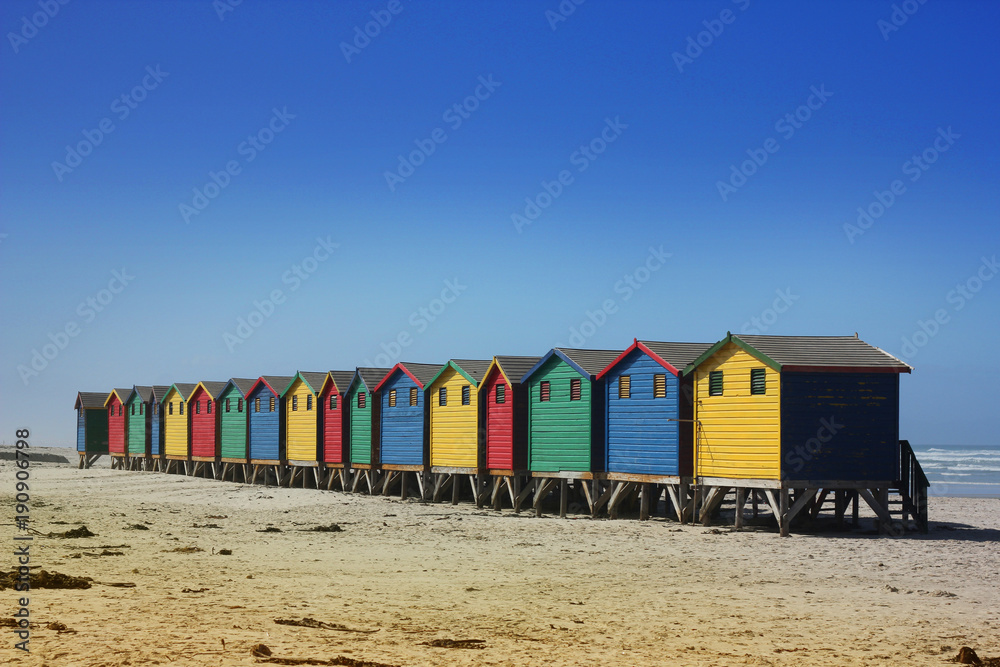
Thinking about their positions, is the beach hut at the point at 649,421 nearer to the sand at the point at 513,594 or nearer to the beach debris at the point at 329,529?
the sand at the point at 513,594

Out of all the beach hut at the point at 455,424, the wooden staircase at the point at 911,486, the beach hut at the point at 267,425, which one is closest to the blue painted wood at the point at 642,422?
the wooden staircase at the point at 911,486

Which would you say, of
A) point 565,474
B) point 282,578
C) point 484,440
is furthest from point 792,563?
point 484,440

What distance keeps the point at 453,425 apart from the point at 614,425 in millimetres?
8889

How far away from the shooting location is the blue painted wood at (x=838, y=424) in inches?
1035

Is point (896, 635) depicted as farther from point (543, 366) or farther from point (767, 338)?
point (543, 366)

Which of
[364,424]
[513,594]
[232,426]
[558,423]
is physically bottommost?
[513,594]

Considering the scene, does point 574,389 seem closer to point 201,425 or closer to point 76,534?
point 76,534

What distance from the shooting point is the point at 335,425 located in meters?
46.7

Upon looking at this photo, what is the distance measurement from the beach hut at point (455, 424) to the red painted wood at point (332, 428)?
21.3ft

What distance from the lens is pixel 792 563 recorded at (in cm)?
2153

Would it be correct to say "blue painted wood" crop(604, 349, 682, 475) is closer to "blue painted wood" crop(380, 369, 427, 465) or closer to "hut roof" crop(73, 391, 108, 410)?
"blue painted wood" crop(380, 369, 427, 465)

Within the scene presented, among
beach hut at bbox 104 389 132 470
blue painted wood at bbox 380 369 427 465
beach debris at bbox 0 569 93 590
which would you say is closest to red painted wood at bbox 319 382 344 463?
blue painted wood at bbox 380 369 427 465

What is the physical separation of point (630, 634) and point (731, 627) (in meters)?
1.59

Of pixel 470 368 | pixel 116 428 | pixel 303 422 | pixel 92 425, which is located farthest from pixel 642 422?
pixel 92 425
